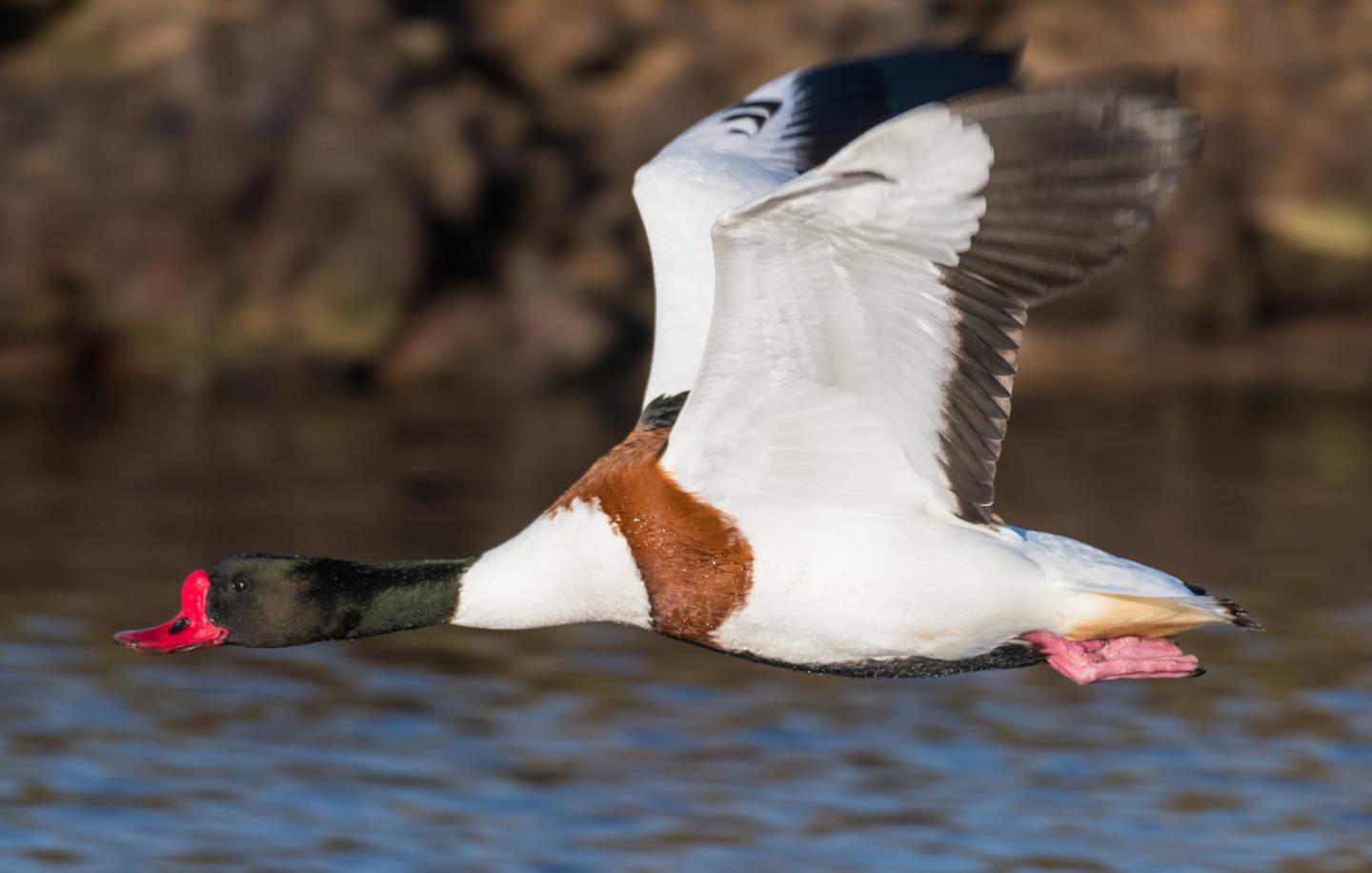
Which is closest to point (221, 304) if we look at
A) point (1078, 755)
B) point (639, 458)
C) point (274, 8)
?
point (274, 8)

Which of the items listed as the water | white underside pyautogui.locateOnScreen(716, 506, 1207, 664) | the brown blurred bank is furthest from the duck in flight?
the brown blurred bank

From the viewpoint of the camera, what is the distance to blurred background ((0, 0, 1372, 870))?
8.04m

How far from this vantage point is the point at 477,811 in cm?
802

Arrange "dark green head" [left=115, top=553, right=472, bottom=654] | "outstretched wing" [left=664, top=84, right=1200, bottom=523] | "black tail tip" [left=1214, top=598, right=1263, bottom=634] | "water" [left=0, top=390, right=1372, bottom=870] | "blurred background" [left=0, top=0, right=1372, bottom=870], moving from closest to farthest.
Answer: "outstretched wing" [left=664, top=84, right=1200, bottom=523], "black tail tip" [left=1214, top=598, right=1263, bottom=634], "dark green head" [left=115, top=553, right=472, bottom=654], "water" [left=0, top=390, right=1372, bottom=870], "blurred background" [left=0, top=0, right=1372, bottom=870]

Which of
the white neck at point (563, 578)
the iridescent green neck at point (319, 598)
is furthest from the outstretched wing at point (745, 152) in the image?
the iridescent green neck at point (319, 598)

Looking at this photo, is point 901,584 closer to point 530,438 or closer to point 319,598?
point 319,598

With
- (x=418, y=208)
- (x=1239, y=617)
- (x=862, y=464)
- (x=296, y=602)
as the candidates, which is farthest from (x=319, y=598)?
(x=418, y=208)

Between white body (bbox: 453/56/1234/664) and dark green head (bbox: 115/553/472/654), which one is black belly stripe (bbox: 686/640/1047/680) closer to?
white body (bbox: 453/56/1234/664)

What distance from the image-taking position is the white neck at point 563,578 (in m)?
6.07

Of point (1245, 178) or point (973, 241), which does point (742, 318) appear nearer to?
point (973, 241)

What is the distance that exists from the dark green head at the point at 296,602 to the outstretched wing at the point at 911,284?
0.93 meters

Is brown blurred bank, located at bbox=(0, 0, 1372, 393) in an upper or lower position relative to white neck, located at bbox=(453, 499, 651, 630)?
upper

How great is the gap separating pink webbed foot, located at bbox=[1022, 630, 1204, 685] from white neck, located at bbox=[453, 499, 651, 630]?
1.16m

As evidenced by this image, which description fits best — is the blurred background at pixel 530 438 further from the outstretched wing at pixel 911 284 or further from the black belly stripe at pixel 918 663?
the outstretched wing at pixel 911 284
